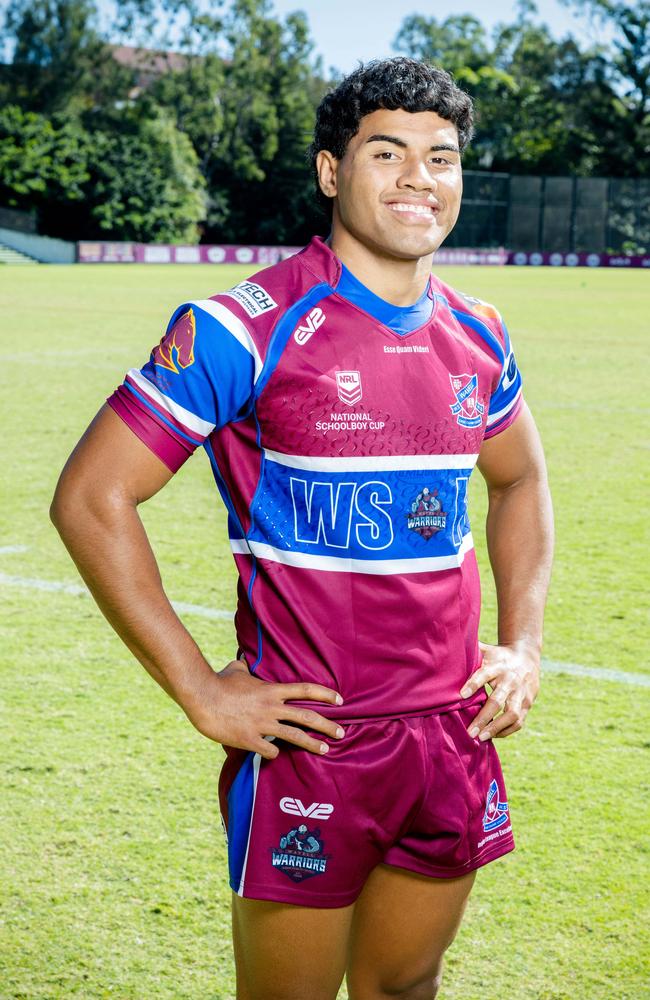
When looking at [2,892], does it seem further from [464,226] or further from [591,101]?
[591,101]

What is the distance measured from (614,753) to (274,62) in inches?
3084

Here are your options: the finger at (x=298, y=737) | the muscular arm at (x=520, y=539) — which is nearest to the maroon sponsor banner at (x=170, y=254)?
the muscular arm at (x=520, y=539)

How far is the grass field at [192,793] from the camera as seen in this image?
10.7 ft

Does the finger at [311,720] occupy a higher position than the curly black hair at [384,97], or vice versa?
the curly black hair at [384,97]

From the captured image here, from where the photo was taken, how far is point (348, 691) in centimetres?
228

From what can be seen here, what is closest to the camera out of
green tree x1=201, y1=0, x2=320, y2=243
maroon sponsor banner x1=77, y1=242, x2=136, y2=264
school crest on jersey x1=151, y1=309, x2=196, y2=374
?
school crest on jersey x1=151, y1=309, x2=196, y2=374

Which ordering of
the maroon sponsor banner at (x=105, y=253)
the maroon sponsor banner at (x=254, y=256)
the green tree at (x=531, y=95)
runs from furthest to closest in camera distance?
the green tree at (x=531, y=95), the maroon sponsor banner at (x=254, y=256), the maroon sponsor banner at (x=105, y=253)

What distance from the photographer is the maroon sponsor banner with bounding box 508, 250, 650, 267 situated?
204 ft

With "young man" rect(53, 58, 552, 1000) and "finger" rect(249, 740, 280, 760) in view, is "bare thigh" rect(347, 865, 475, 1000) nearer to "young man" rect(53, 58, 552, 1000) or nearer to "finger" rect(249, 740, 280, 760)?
"young man" rect(53, 58, 552, 1000)

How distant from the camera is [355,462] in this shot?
89.6 inches

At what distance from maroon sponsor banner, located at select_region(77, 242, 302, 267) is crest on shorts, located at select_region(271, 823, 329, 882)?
49048 mm

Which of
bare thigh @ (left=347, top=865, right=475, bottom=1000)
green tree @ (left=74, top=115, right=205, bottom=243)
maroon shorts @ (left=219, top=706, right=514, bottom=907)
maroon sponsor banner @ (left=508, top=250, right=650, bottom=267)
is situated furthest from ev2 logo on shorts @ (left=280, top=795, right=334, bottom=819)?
maroon sponsor banner @ (left=508, top=250, right=650, bottom=267)

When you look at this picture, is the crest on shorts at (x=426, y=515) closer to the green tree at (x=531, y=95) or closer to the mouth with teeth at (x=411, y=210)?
the mouth with teeth at (x=411, y=210)

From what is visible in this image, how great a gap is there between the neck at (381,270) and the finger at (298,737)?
836 mm
